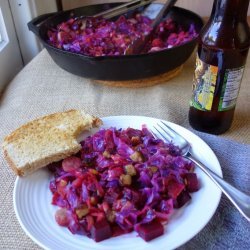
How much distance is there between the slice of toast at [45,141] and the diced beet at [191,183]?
0.21 m

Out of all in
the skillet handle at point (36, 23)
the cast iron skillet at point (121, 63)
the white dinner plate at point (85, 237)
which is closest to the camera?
the white dinner plate at point (85, 237)

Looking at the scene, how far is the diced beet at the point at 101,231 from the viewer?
53cm

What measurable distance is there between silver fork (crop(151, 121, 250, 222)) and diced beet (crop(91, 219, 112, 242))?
20 cm

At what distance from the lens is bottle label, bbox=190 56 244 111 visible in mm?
720

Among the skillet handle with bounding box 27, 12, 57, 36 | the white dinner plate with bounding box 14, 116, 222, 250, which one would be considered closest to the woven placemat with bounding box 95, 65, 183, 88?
the skillet handle with bounding box 27, 12, 57, 36

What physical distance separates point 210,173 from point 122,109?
1.19ft

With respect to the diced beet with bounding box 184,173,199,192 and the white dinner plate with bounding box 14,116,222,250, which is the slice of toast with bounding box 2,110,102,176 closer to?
the white dinner plate with bounding box 14,116,222,250

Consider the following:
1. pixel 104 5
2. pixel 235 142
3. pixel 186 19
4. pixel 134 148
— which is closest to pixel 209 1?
pixel 186 19

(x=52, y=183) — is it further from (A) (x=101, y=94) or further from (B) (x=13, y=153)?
(A) (x=101, y=94)

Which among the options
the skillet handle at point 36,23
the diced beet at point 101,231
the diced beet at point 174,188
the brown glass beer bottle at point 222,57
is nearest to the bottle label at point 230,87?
the brown glass beer bottle at point 222,57

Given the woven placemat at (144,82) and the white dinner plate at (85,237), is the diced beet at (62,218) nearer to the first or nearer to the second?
the white dinner plate at (85,237)

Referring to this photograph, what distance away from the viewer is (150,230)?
533mm

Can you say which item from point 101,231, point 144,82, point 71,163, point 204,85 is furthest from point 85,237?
point 144,82

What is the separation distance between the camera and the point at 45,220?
22.7 inches
